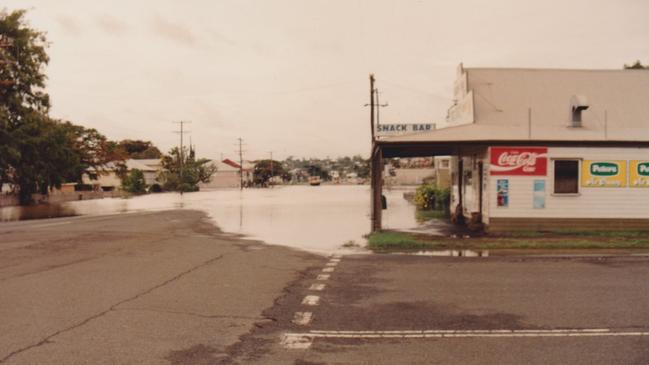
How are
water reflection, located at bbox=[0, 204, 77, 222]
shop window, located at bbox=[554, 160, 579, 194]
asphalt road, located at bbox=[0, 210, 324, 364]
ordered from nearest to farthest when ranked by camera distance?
1. asphalt road, located at bbox=[0, 210, 324, 364]
2. shop window, located at bbox=[554, 160, 579, 194]
3. water reflection, located at bbox=[0, 204, 77, 222]

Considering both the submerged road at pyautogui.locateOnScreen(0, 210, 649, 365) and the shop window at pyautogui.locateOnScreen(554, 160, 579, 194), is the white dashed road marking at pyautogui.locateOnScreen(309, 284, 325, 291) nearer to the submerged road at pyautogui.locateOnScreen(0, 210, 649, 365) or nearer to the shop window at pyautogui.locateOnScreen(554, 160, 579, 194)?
the submerged road at pyautogui.locateOnScreen(0, 210, 649, 365)

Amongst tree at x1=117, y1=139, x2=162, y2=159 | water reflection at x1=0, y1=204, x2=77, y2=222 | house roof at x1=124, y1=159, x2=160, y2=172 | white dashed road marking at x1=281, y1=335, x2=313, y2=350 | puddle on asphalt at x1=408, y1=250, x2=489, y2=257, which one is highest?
tree at x1=117, y1=139, x2=162, y2=159

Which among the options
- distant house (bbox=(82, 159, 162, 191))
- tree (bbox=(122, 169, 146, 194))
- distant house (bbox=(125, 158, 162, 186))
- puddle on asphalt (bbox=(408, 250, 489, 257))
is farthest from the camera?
distant house (bbox=(125, 158, 162, 186))

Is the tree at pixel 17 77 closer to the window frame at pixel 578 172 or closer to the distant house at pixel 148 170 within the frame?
the window frame at pixel 578 172

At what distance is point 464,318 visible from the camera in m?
7.78

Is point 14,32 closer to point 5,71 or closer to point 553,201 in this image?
point 5,71

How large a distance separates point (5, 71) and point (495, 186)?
40166 mm

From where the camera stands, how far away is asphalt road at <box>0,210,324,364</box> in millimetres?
6297

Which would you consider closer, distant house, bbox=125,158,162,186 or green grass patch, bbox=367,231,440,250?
green grass patch, bbox=367,231,440,250

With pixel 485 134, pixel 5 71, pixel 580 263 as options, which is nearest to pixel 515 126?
pixel 485 134

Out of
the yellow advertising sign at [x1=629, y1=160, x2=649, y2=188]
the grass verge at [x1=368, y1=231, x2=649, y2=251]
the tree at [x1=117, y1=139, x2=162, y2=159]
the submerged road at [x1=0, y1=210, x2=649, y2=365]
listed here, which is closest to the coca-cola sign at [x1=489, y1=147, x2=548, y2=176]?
the grass verge at [x1=368, y1=231, x2=649, y2=251]

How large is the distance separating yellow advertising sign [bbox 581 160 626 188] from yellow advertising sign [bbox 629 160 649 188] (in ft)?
0.84

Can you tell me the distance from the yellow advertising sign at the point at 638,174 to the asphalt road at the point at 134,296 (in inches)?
500

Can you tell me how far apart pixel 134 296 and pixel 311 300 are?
2817 millimetres
